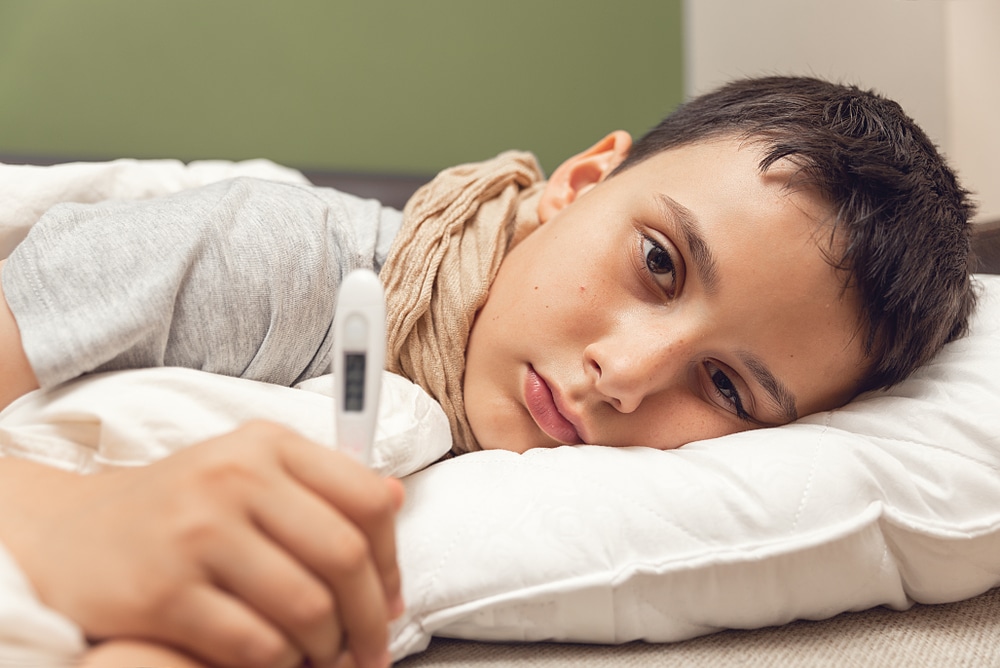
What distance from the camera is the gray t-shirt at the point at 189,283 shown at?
21.3 inches

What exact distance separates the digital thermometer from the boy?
223mm

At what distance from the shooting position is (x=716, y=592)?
0.53 meters

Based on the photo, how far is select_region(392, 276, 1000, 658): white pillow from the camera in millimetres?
504

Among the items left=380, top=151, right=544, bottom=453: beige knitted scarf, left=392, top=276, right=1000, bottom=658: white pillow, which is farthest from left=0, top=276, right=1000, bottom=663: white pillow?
left=380, top=151, right=544, bottom=453: beige knitted scarf

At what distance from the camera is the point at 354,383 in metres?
0.40

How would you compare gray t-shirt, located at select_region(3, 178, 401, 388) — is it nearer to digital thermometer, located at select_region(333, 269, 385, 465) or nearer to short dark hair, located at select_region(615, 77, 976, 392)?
digital thermometer, located at select_region(333, 269, 385, 465)

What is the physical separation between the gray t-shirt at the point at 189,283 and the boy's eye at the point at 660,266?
0.83 feet

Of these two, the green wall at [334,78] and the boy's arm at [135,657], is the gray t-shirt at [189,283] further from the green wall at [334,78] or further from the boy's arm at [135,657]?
the green wall at [334,78]

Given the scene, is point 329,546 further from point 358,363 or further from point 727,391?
point 727,391

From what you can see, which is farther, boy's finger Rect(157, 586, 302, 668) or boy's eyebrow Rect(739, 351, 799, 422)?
boy's eyebrow Rect(739, 351, 799, 422)

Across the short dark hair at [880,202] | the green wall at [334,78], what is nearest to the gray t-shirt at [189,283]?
the short dark hair at [880,202]

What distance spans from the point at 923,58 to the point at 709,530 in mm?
1072

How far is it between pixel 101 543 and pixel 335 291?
13.4 inches

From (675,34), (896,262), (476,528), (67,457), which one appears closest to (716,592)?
(476,528)
